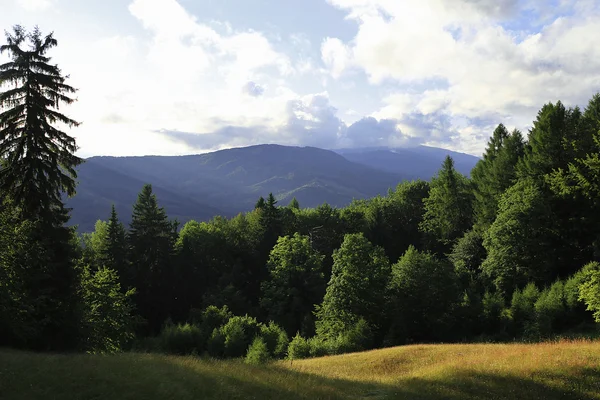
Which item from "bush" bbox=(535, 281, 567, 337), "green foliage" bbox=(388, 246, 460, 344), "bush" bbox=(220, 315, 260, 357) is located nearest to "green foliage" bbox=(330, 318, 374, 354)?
"green foliage" bbox=(388, 246, 460, 344)

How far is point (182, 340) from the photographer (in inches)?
1661

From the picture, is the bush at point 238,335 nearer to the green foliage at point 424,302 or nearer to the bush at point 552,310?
the green foliage at point 424,302

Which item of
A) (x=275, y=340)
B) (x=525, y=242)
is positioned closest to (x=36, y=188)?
(x=275, y=340)

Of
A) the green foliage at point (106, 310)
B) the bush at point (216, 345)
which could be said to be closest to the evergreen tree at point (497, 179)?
the bush at point (216, 345)

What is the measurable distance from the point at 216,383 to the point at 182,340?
3123 centimetres

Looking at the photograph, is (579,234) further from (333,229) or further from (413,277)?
(333,229)

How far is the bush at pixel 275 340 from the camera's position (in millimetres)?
40744

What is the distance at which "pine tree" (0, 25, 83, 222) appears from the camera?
70.0 feet

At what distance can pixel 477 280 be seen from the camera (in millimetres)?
45000

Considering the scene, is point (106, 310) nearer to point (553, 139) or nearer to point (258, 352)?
point (258, 352)

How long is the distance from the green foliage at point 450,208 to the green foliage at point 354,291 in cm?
2123

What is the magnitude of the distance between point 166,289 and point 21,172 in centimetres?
4078

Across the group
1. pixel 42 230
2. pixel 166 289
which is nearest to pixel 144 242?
pixel 166 289

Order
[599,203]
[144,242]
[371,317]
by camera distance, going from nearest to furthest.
→ [599,203], [371,317], [144,242]
